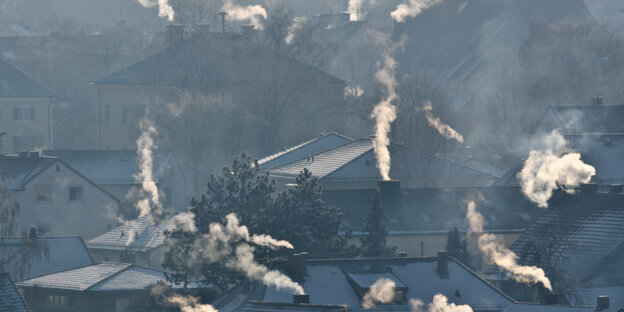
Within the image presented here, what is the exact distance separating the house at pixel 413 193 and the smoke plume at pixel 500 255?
349 millimetres

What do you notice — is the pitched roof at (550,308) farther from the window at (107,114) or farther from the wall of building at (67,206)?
the window at (107,114)

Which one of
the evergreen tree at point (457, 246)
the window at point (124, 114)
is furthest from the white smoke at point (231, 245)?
the window at point (124, 114)

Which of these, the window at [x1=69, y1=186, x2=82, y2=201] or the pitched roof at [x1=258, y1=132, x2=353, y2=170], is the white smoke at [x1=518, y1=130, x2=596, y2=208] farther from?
the window at [x1=69, y1=186, x2=82, y2=201]

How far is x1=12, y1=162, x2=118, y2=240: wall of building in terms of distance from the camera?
85625mm

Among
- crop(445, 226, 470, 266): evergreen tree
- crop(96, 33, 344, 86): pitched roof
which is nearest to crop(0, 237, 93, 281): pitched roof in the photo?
crop(445, 226, 470, 266): evergreen tree

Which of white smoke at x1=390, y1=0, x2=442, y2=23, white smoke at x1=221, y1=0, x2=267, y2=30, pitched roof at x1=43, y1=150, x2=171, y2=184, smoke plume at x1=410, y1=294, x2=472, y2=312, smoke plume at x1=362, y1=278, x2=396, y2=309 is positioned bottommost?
smoke plume at x1=410, y1=294, x2=472, y2=312

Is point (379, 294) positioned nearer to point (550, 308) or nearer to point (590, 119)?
point (550, 308)

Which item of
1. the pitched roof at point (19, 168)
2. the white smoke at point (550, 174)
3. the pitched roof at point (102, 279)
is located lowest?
the pitched roof at point (102, 279)

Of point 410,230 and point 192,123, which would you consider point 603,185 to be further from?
point 192,123

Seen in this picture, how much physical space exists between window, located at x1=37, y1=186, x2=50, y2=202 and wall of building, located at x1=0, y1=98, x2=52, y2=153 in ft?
90.1

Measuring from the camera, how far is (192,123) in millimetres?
98438

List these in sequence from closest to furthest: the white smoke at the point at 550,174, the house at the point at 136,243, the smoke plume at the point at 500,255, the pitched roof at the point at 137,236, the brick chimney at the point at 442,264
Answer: the brick chimney at the point at 442,264, the smoke plume at the point at 500,255, the white smoke at the point at 550,174, the house at the point at 136,243, the pitched roof at the point at 137,236

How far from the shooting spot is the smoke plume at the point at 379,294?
174 ft

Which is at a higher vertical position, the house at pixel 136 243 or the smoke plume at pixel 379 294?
the house at pixel 136 243
